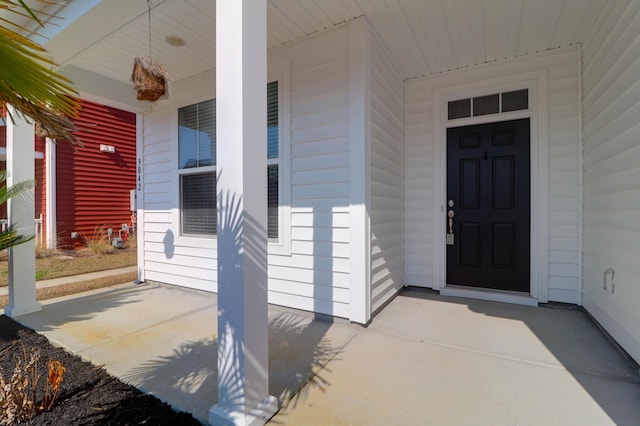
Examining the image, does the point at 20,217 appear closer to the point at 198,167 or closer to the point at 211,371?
the point at 198,167

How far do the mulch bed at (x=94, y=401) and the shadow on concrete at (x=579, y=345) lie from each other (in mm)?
2173

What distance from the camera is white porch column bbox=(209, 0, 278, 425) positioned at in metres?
1.44

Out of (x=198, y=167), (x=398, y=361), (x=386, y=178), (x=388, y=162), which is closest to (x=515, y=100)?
(x=388, y=162)

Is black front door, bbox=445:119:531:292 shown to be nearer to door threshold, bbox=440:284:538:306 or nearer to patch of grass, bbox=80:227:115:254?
door threshold, bbox=440:284:538:306

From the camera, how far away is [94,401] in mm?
1680

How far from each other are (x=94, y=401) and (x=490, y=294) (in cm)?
349

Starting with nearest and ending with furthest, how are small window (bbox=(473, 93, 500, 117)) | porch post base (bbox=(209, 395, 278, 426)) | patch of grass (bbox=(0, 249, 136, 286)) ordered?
porch post base (bbox=(209, 395, 278, 426)), small window (bbox=(473, 93, 500, 117)), patch of grass (bbox=(0, 249, 136, 286))

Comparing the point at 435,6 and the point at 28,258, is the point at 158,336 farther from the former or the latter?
the point at 435,6

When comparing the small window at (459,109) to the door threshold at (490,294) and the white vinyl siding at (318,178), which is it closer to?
the white vinyl siding at (318,178)

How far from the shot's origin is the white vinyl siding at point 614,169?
205 cm

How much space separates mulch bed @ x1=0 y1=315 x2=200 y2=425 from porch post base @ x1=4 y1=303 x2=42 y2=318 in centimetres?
103

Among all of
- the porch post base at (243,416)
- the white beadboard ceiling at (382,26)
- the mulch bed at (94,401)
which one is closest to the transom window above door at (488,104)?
the white beadboard ceiling at (382,26)

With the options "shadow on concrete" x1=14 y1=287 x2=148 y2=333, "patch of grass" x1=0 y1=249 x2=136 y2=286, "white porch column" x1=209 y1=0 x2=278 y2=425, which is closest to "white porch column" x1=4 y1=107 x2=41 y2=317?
"shadow on concrete" x1=14 y1=287 x2=148 y2=333

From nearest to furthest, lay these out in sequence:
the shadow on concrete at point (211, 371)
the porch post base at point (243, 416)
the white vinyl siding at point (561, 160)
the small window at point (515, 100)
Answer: the porch post base at point (243, 416) → the shadow on concrete at point (211, 371) → the white vinyl siding at point (561, 160) → the small window at point (515, 100)
